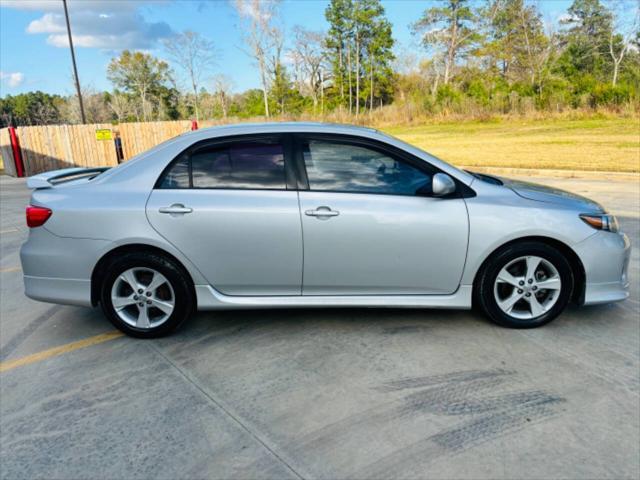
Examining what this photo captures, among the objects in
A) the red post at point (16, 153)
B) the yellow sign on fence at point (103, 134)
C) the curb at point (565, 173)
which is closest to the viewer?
the curb at point (565, 173)

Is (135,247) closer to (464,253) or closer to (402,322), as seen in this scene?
(402,322)

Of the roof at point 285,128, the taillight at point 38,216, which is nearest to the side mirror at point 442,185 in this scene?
the roof at point 285,128

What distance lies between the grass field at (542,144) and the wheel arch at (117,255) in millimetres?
11808

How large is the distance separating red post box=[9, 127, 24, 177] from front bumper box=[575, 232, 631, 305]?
20.2 metres

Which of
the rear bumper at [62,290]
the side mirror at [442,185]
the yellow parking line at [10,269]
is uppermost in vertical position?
the side mirror at [442,185]

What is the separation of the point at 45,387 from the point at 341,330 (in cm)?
204

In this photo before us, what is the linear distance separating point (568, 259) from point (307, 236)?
1.96m

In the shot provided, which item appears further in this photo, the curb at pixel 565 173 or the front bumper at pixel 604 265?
the curb at pixel 565 173

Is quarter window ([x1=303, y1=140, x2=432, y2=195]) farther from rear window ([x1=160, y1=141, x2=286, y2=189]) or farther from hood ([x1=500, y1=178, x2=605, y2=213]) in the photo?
hood ([x1=500, y1=178, x2=605, y2=213])

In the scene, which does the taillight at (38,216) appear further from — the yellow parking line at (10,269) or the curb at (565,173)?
the curb at (565,173)

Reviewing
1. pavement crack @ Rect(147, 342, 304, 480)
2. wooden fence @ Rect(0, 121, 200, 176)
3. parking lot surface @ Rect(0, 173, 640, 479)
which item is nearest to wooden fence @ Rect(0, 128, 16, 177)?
wooden fence @ Rect(0, 121, 200, 176)

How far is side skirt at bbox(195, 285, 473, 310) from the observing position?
3.61 metres

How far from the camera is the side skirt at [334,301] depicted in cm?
361

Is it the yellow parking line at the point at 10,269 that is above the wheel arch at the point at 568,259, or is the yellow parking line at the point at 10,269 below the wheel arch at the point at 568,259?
below
